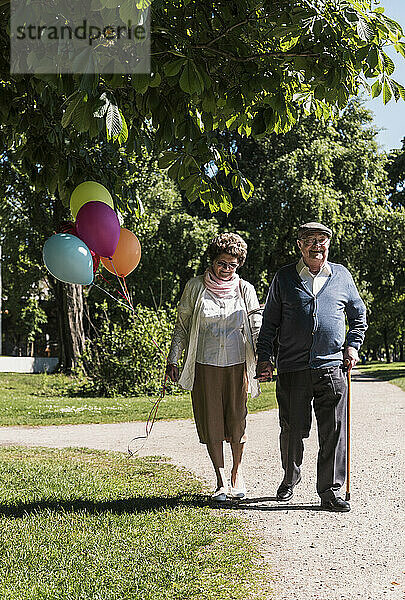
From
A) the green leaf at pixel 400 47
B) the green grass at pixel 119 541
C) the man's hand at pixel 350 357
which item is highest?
the green leaf at pixel 400 47

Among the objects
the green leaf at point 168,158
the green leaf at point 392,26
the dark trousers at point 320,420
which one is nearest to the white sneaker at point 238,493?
the dark trousers at point 320,420

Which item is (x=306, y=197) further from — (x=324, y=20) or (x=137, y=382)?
(x=324, y=20)

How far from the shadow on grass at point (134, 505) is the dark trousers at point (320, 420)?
297 mm

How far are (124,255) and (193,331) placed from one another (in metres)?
0.91

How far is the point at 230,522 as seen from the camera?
5555 millimetres

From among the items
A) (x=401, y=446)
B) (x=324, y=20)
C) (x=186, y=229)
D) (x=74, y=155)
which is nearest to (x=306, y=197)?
(x=186, y=229)

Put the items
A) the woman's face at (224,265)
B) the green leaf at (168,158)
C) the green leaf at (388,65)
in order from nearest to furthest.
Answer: the green leaf at (388,65) → the green leaf at (168,158) → the woman's face at (224,265)

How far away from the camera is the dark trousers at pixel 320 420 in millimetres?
6039

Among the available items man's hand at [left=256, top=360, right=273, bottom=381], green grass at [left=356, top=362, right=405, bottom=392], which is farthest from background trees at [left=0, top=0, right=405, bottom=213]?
green grass at [left=356, top=362, right=405, bottom=392]

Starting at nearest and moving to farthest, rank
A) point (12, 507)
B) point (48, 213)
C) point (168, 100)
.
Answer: point (168, 100)
point (12, 507)
point (48, 213)

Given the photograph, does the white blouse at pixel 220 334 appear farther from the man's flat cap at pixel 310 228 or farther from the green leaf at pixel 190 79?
the green leaf at pixel 190 79

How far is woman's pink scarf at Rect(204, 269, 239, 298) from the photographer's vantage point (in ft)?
21.2

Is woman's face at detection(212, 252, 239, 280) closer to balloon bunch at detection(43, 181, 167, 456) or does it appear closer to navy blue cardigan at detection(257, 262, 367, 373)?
navy blue cardigan at detection(257, 262, 367, 373)

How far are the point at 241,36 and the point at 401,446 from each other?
5920mm
